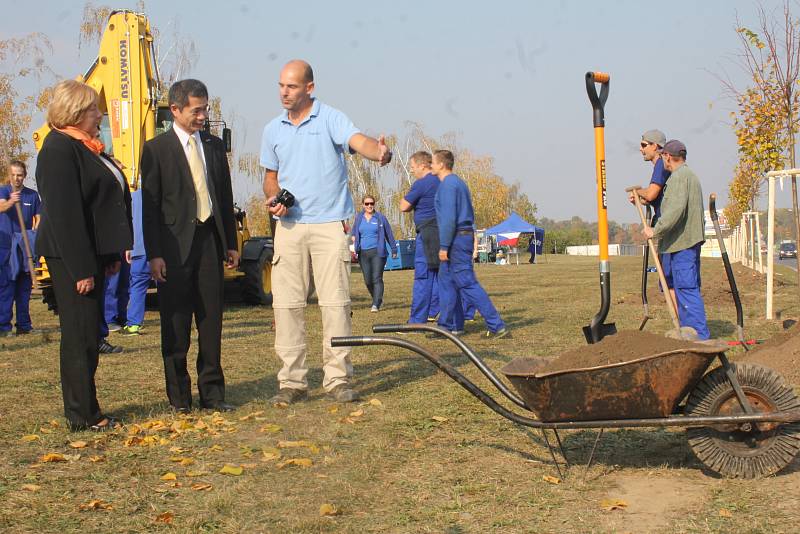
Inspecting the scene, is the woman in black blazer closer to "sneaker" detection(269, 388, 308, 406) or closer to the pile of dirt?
"sneaker" detection(269, 388, 308, 406)

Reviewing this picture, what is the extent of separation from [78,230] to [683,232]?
5.19m

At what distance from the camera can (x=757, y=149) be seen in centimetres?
1578

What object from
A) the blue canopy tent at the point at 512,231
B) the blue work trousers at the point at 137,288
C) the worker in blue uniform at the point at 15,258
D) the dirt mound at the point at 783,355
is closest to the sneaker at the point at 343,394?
the dirt mound at the point at 783,355

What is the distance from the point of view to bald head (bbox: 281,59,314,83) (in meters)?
6.33

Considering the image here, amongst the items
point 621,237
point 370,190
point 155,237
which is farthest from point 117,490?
point 621,237

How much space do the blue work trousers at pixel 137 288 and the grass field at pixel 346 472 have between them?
Answer: 11.5 ft

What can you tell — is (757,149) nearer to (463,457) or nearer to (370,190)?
(463,457)

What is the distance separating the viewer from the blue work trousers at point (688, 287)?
8.00 meters

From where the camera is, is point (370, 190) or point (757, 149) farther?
point (370, 190)

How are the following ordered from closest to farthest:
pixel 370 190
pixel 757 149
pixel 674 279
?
pixel 674 279 < pixel 757 149 < pixel 370 190

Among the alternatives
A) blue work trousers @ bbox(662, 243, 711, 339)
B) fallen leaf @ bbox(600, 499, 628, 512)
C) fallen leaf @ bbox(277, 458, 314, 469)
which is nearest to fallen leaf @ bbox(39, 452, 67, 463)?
fallen leaf @ bbox(277, 458, 314, 469)

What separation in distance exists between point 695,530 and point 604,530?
354 mm

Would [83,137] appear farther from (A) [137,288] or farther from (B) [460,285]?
(A) [137,288]

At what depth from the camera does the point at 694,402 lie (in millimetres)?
4289
